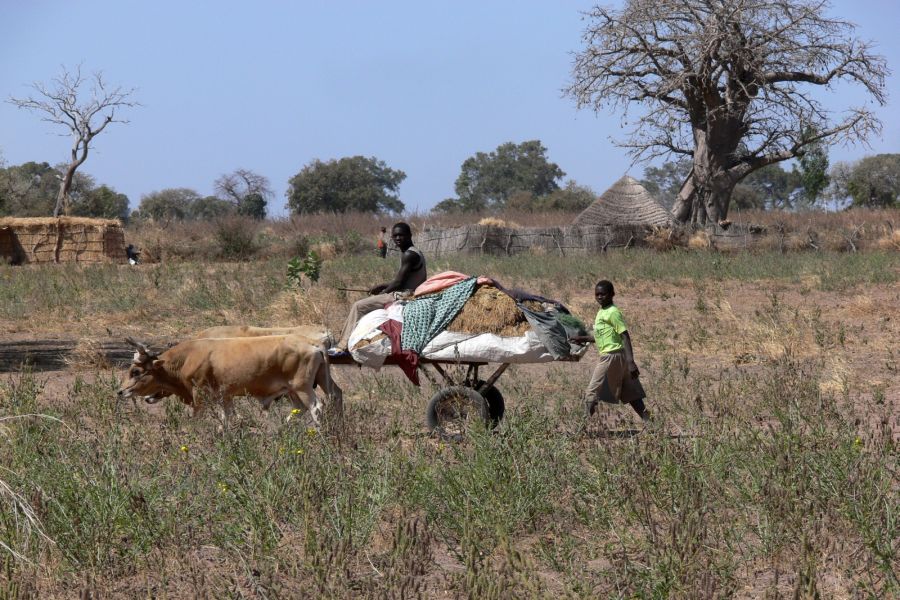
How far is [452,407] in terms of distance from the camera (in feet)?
26.7

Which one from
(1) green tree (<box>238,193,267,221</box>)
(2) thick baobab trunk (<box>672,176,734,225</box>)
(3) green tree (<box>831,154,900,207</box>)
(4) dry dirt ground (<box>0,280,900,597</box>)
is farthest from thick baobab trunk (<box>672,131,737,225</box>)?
(1) green tree (<box>238,193,267,221</box>)

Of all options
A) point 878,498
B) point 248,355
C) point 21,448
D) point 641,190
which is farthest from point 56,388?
point 641,190

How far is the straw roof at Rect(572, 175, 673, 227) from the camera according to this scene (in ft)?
114

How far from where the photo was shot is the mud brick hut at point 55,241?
32.0 meters

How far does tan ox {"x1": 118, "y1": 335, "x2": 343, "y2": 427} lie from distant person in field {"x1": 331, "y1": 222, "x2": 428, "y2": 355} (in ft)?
1.01

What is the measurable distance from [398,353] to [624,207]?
93.9 ft

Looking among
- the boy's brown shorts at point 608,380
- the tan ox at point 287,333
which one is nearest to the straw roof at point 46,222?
the tan ox at point 287,333

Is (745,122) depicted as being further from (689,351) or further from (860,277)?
(689,351)

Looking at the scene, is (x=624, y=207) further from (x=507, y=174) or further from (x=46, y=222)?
(x=507, y=174)

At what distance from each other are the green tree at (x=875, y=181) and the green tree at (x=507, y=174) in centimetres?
2763

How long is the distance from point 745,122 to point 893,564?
108 ft

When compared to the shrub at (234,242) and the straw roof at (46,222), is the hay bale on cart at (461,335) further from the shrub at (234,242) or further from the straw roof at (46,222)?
the straw roof at (46,222)

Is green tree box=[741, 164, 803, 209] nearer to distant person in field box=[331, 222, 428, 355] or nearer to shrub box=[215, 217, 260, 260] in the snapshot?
shrub box=[215, 217, 260, 260]

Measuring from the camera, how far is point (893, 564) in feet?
15.7
